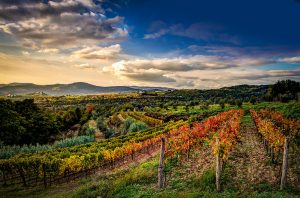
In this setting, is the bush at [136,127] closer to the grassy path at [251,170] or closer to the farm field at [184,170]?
the farm field at [184,170]

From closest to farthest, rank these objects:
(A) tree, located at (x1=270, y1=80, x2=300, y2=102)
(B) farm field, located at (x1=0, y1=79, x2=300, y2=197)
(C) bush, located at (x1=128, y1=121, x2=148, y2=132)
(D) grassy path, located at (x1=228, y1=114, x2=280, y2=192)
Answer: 1. (B) farm field, located at (x1=0, y1=79, x2=300, y2=197)
2. (D) grassy path, located at (x1=228, y1=114, x2=280, y2=192)
3. (C) bush, located at (x1=128, y1=121, x2=148, y2=132)
4. (A) tree, located at (x1=270, y1=80, x2=300, y2=102)

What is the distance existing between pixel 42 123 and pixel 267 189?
52.3 meters

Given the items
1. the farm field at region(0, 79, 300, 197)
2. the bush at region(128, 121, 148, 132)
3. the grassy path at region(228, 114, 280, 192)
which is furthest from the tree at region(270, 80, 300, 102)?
the grassy path at region(228, 114, 280, 192)

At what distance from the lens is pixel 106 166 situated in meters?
31.7

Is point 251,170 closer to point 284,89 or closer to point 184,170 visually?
point 184,170

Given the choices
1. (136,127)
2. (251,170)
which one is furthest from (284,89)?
(251,170)

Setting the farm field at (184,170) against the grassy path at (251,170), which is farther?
the grassy path at (251,170)

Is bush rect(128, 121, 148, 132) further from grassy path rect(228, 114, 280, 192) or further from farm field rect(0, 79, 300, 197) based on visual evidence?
grassy path rect(228, 114, 280, 192)

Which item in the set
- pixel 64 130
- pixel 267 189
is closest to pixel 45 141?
pixel 64 130

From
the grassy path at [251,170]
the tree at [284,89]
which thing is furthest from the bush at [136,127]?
the tree at [284,89]

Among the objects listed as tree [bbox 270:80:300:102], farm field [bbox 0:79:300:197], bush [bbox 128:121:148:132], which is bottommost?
bush [bbox 128:121:148:132]

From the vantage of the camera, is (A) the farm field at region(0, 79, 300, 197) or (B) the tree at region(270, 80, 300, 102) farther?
(B) the tree at region(270, 80, 300, 102)

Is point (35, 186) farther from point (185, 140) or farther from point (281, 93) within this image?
point (281, 93)

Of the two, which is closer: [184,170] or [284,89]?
[184,170]
